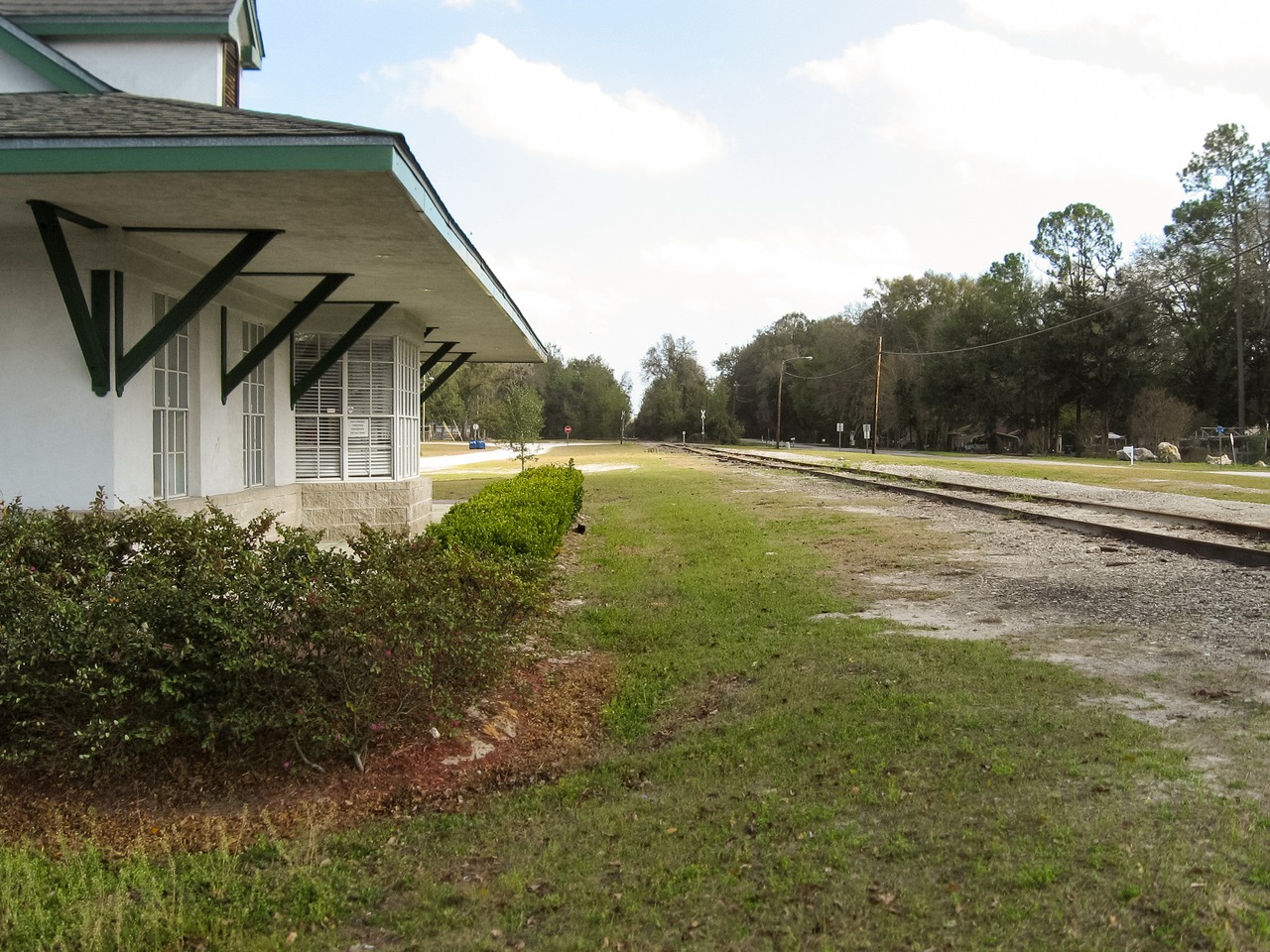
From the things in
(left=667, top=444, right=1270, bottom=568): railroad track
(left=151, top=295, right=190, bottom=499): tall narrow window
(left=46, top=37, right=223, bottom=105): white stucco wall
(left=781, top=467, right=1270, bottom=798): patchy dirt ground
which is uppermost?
(left=46, top=37, right=223, bottom=105): white stucco wall

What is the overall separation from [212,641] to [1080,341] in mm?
66334

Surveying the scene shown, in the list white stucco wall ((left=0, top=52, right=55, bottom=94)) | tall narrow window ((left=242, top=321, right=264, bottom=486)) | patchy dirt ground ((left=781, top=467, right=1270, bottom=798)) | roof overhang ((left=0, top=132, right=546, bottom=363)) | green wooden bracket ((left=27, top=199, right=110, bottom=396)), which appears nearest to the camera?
patchy dirt ground ((left=781, top=467, right=1270, bottom=798))

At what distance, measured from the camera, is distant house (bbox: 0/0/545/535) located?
20.5 ft

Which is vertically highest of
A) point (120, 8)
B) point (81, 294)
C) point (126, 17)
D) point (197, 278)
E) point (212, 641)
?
point (120, 8)

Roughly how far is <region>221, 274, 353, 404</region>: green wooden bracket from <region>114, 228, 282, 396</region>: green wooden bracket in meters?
2.40

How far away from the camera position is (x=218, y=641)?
4.61 meters

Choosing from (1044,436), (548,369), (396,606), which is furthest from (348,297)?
(548,369)

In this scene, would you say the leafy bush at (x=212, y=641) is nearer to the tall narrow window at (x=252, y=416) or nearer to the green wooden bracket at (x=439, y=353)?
the tall narrow window at (x=252, y=416)

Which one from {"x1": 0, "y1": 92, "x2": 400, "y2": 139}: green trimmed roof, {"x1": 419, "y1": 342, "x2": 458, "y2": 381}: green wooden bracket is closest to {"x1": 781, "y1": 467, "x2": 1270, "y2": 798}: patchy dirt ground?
{"x1": 0, "y1": 92, "x2": 400, "y2": 139}: green trimmed roof

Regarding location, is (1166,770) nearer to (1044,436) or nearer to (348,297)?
(348,297)

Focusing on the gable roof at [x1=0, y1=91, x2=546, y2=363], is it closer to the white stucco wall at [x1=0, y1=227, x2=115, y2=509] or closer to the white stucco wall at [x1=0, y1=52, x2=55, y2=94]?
the white stucco wall at [x1=0, y1=227, x2=115, y2=509]

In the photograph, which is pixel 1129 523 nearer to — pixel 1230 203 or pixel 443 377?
pixel 443 377

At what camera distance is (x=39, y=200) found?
6914 mm

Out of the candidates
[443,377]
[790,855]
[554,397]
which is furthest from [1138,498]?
[554,397]
